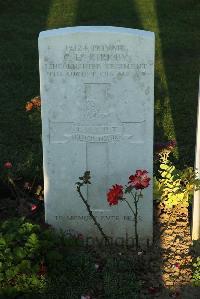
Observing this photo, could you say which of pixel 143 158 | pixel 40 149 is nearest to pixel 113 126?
pixel 143 158

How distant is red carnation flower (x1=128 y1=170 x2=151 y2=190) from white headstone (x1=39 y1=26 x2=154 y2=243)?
0.29 meters

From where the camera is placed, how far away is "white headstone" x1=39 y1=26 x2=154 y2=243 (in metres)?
4.21

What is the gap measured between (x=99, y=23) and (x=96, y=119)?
28.3ft

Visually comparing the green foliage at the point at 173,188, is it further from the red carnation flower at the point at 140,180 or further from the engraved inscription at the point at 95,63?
the engraved inscription at the point at 95,63

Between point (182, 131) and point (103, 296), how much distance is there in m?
3.32

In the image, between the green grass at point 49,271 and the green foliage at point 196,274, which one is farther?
the green foliage at point 196,274

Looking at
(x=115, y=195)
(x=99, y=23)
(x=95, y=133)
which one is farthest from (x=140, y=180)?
(x=99, y=23)

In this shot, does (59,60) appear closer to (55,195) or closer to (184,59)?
(55,195)

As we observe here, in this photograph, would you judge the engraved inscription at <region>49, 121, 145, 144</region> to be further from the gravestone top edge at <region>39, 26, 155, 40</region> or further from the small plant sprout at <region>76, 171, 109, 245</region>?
the gravestone top edge at <region>39, 26, 155, 40</region>

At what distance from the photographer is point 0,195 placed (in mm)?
5383

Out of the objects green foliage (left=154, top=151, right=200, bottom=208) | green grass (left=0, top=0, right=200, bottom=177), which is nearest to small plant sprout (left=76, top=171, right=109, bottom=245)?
green foliage (left=154, top=151, right=200, bottom=208)

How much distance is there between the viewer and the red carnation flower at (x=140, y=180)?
166 inches

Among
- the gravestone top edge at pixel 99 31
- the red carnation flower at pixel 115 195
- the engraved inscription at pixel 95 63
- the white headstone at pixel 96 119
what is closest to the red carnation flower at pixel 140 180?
the red carnation flower at pixel 115 195

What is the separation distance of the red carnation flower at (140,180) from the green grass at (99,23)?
66.0 inches
